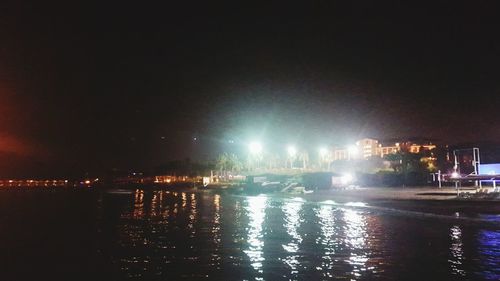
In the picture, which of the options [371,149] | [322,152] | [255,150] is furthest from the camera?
[371,149]

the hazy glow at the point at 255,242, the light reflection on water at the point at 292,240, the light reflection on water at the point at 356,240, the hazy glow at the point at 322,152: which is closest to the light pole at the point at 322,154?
the hazy glow at the point at 322,152

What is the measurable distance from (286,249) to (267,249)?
687 millimetres

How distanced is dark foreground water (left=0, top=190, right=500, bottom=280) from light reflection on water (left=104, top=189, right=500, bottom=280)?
33 millimetres

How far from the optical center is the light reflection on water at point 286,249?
13.7 metres

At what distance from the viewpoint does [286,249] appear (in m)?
17.5

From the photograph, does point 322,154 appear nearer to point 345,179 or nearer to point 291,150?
point 291,150

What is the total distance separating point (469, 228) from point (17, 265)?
59.4ft

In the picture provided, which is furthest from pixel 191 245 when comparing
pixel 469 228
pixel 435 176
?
pixel 435 176

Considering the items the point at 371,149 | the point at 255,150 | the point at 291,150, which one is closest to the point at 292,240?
the point at 291,150

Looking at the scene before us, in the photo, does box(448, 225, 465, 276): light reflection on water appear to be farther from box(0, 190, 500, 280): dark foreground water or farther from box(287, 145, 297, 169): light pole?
box(287, 145, 297, 169): light pole

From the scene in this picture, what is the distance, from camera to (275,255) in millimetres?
16266

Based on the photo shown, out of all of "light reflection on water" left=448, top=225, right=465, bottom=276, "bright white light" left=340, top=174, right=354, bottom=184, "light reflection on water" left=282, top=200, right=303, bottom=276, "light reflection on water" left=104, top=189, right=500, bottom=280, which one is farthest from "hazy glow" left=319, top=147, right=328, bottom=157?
"light reflection on water" left=448, top=225, right=465, bottom=276

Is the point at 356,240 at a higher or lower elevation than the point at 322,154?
lower

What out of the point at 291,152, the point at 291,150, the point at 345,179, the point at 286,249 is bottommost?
the point at 286,249
